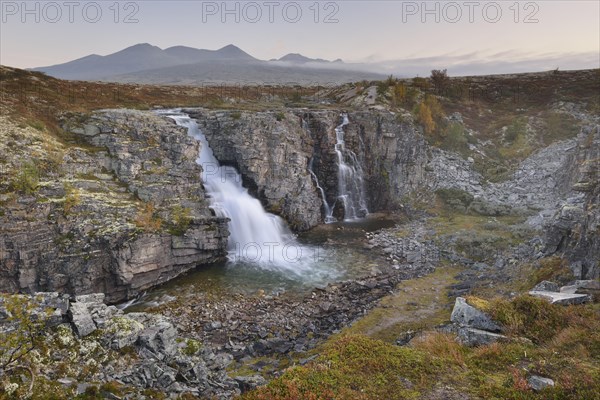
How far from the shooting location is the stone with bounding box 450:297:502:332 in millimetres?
15266

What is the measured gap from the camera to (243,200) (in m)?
37.2

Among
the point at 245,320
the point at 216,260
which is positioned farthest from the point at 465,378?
the point at 216,260

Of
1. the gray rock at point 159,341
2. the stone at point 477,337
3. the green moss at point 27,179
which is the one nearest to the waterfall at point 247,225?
the green moss at point 27,179

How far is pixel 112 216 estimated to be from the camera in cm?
2631

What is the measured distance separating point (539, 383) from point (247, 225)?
27.9 meters

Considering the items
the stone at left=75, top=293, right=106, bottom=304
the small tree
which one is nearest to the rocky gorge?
the stone at left=75, top=293, right=106, bottom=304

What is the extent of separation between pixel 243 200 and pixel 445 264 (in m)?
19.7

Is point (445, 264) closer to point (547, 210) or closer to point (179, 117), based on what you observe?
point (547, 210)

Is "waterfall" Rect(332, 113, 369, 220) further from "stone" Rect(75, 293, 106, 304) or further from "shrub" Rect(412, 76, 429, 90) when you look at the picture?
"stone" Rect(75, 293, 106, 304)

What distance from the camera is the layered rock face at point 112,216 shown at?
77.5 feet

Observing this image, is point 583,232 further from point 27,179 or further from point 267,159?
point 27,179

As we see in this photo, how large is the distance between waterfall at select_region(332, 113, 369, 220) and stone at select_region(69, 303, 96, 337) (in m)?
33.7

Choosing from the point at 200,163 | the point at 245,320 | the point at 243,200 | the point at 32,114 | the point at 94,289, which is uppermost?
the point at 32,114

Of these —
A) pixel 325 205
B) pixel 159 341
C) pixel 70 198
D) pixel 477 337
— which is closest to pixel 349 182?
pixel 325 205
